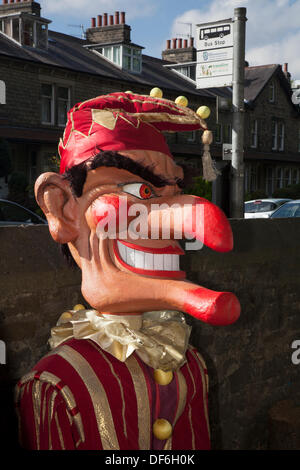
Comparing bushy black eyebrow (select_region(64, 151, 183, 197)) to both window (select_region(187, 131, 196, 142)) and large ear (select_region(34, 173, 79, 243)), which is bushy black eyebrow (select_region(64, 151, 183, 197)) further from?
window (select_region(187, 131, 196, 142))

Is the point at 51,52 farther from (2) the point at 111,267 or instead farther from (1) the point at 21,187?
(2) the point at 111,267

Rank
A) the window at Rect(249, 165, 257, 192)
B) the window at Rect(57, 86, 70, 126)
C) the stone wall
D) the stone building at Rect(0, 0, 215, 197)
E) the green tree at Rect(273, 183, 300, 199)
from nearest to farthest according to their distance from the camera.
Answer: the stone wall
the stone building at Rect(0, 0, 215, 197)
the window at Rect(57, 86, 70, 126)
the green tree at Rect(273, 183, 300, 199)
the window at Rect(249, 165, 257, 192)

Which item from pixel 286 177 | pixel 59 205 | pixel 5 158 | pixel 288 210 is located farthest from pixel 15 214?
pixel 286 177

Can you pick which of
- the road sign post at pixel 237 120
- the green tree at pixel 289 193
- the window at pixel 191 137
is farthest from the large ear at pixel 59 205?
the green tree at pixel 289 193

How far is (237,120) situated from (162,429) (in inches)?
195

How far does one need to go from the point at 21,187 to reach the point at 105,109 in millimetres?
17059

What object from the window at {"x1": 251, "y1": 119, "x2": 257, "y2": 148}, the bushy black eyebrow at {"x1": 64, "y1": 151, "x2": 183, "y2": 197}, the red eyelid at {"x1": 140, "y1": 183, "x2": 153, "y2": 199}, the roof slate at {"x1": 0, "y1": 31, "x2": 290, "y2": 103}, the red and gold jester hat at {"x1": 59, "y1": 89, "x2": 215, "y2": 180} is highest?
the roof slate at {"x1": 0, "y1": 31, "x2": 290, "y2": 103}

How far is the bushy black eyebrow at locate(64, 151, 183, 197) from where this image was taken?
7.08 ft

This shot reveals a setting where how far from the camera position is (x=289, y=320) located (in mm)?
5004

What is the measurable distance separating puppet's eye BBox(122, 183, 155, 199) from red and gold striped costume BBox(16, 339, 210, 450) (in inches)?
21.6

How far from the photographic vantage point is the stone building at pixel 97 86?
65.6 ft

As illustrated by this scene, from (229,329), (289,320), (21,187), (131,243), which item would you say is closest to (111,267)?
(131,243)

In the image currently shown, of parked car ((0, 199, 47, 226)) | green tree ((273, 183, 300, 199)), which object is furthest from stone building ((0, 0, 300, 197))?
parked car ((0, 199, 47, 226))

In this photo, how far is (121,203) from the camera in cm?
214
